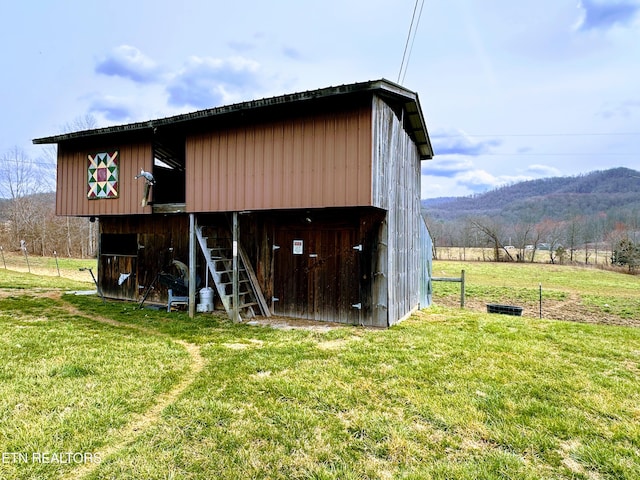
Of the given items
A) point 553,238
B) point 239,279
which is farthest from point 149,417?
point 553,238

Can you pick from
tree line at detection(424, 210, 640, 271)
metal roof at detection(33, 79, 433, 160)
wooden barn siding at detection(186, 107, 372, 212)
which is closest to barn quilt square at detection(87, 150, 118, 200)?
metal roof at detection(33, 79, 433, 160)

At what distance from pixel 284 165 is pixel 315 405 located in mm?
4328

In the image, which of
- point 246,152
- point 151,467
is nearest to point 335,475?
point 151,467

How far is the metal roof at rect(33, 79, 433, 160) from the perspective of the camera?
5.51 m

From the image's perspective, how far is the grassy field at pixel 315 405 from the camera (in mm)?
2396

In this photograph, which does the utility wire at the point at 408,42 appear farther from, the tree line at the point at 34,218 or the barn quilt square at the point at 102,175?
the tree line at the point at 34,218

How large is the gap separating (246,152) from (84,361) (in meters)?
4.34

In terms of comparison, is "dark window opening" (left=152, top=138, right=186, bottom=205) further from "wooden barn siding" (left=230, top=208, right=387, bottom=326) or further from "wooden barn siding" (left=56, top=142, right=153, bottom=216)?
"wooden barn siding" (left=230, top=208, right=387, bottom=326)

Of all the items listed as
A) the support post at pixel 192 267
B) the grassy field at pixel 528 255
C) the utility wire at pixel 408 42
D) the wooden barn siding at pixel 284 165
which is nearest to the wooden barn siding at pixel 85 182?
the support post at pixel 192 267

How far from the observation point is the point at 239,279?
756 cm

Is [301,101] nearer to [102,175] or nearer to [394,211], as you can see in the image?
[394,211]

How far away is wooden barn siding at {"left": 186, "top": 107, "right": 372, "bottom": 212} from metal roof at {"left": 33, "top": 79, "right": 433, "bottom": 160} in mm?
381

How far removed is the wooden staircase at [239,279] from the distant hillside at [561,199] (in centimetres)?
4950

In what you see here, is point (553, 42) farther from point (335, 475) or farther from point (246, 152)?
point (335, 475)
